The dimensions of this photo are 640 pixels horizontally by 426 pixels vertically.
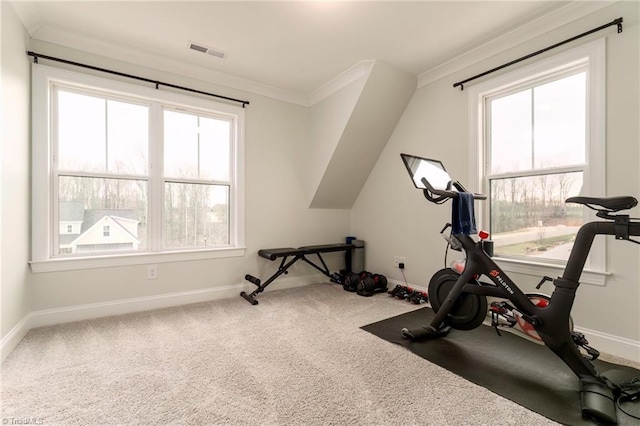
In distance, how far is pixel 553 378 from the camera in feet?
5.69

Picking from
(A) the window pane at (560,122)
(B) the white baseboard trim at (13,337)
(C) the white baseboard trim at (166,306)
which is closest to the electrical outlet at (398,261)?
(C) the white baseboard trim at (166,306)

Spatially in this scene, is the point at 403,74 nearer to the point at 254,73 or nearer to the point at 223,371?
the point at 254,73

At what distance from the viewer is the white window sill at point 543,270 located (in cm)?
209

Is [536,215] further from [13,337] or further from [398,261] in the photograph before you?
[13,337]

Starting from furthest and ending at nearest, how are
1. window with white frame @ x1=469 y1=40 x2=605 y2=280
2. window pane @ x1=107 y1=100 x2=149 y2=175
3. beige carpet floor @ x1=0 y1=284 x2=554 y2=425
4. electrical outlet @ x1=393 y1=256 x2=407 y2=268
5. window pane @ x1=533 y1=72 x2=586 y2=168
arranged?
electrical outlet @ x1=393 y1=256 x2=407 y2=268 < window pane @ x1=107 y1=100 x2=149 y2=175 < window pane @ x1=533 y1=72 x2=586 y2=168 < window with white frame @ x1=469 y1=40 x2=605 y2=280 < beige carpet floor @ x1=0 y1=284 x2=554 y2=425

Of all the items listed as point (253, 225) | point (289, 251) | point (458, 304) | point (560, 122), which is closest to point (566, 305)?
point (458, 304)

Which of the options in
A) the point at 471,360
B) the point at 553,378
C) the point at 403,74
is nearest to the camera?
the point at 553,378

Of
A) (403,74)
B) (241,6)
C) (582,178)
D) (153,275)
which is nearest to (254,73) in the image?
(241,6)

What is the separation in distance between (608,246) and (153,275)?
3897mm

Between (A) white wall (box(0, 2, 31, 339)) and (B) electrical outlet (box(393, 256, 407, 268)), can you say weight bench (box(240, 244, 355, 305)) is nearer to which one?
(B) electrical outlet (box(393, 256, 407, 268))

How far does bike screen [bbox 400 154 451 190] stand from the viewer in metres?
2.06

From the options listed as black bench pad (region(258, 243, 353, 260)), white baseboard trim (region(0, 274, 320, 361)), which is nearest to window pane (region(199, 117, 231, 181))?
black bench pad (region(258, 243, 353, 260))

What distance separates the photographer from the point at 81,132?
2.73 meters

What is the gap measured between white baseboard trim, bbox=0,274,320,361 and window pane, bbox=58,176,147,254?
0.53 meters
